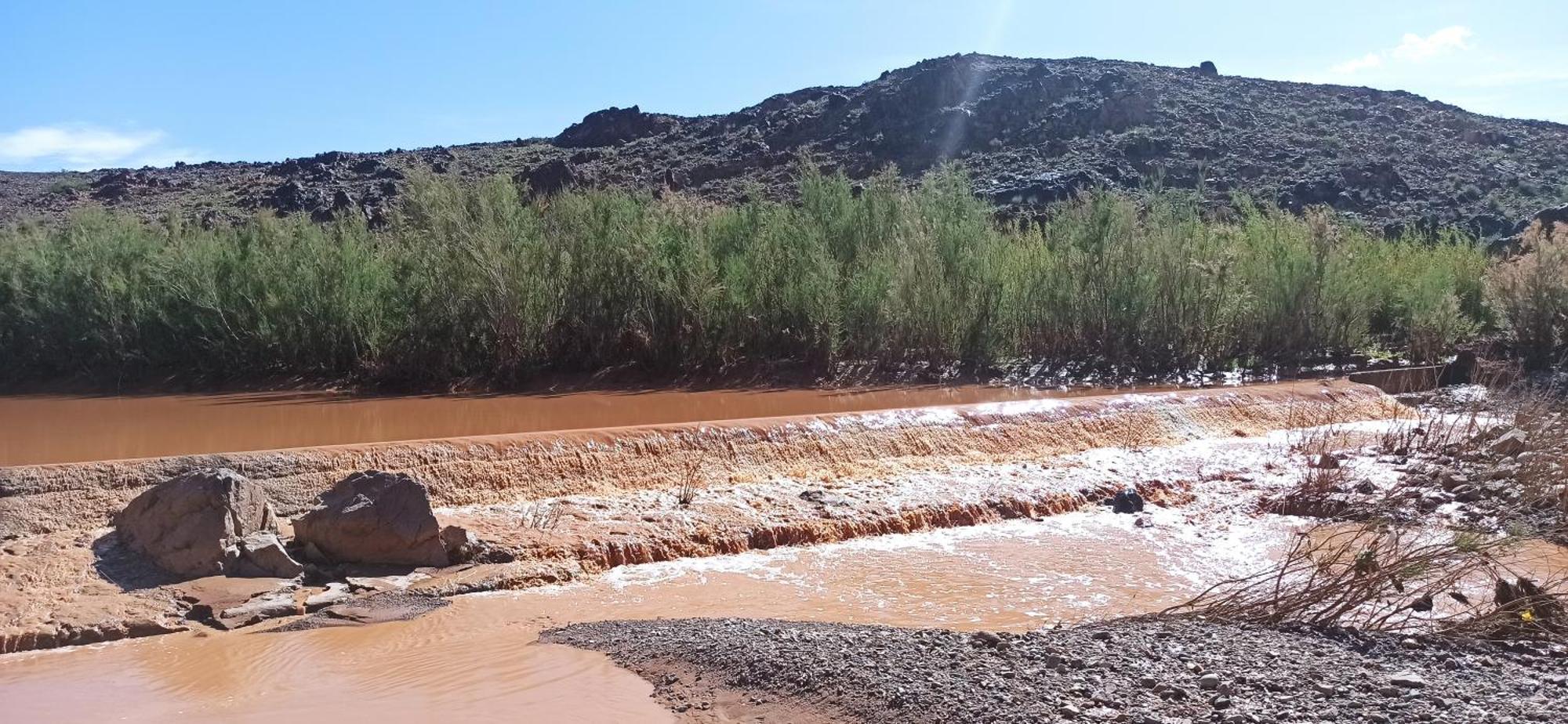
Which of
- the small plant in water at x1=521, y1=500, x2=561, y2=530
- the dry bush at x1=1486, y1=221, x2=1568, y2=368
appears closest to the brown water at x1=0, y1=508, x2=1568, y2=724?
the small plant in water at x1=521, y1=500, x2=561, y2=530

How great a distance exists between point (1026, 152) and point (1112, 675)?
1277 inches

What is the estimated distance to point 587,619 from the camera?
6.20 metres

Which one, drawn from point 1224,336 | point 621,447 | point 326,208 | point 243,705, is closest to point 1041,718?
point 243,705

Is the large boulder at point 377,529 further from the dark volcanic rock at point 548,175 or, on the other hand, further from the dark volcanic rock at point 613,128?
the dark volcanic rock at point 613,128

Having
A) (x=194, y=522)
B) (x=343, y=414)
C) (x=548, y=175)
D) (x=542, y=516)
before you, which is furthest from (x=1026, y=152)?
(x=194, y=522)

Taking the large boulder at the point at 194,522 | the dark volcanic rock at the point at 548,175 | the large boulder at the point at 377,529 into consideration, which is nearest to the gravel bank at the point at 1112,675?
the large boulder at the point at 377,529

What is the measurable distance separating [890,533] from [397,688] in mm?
4295

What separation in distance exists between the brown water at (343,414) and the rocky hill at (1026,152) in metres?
15.9

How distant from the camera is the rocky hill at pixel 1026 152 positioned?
31.5 metres

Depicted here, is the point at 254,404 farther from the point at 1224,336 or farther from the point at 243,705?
the point at 1224,336

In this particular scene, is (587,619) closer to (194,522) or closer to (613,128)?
(194,522)

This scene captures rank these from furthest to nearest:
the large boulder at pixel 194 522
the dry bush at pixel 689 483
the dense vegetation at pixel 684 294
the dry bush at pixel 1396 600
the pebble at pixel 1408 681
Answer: the dense vegetation at pixel 684 294 → the dry bush at pixel 689 483 → the large boulder at pixel 194 522 → the dry bush at pixel 1396 600 → the pebble at pixel 1408 681

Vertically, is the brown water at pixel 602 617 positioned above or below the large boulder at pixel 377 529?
below

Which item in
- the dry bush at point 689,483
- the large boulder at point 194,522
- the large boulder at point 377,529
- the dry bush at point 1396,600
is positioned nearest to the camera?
the dry bush at point 1396,600
